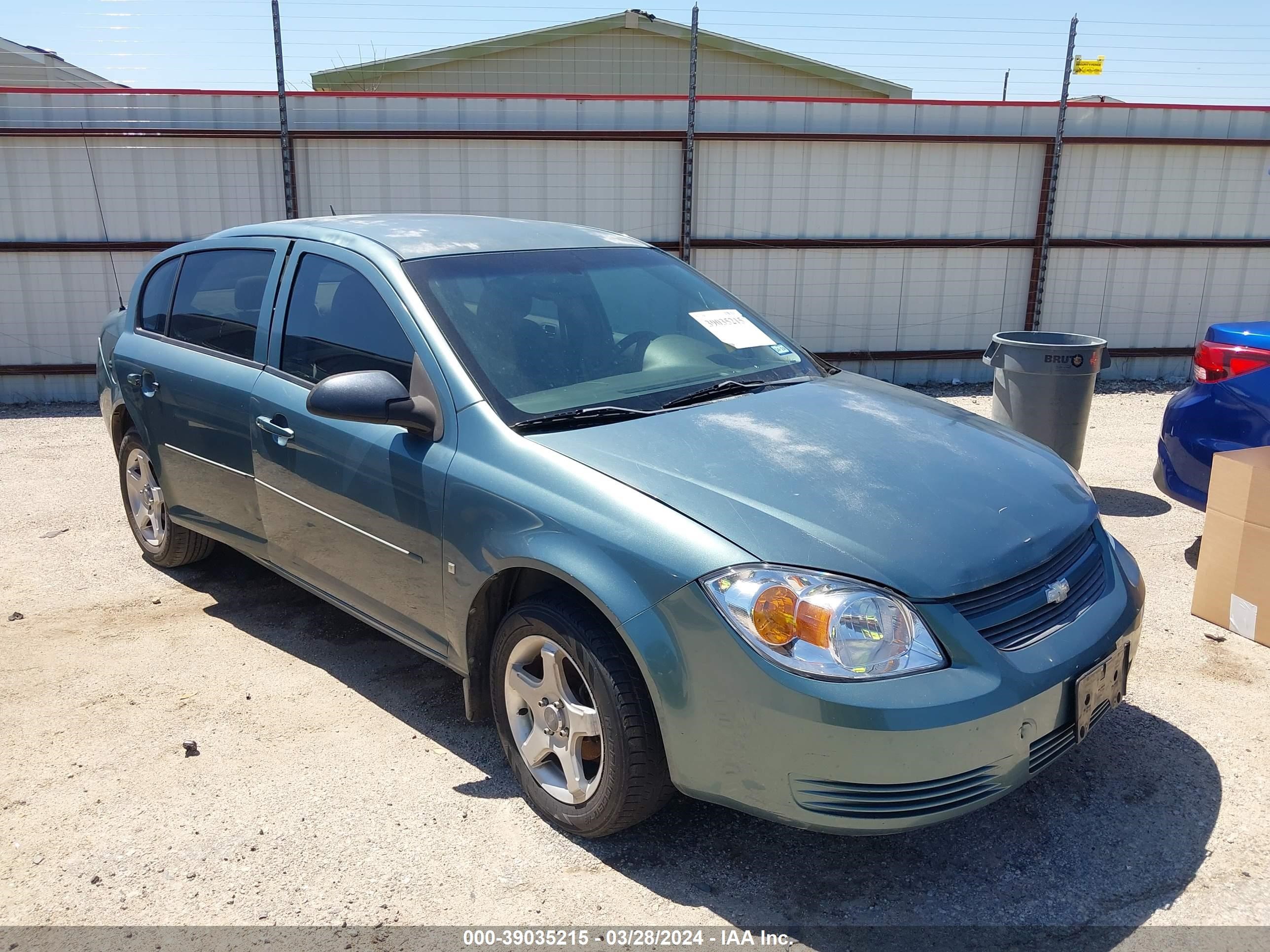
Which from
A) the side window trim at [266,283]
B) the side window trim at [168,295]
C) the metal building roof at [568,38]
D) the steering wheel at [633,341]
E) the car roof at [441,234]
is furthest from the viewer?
the metal building roof at [568,38]

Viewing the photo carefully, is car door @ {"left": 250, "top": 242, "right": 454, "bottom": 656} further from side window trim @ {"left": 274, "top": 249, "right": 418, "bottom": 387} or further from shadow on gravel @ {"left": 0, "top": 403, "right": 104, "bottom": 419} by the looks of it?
shadow on gravel @ {"left": 0, "top": 403, "right": 104, "bottom": 419}

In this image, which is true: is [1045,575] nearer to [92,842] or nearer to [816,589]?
[816,589]

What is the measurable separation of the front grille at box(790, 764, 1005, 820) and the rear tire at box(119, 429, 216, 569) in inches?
137

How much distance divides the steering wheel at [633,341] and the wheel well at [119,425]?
2.76 meters

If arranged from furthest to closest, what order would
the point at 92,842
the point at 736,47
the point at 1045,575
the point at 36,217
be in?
1. the point at 736,47
2. the point at 36,217
3. the point at 92,842
4. the point at 1045,575

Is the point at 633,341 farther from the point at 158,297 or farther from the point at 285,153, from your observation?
the point at 285,153

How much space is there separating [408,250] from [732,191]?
691cm

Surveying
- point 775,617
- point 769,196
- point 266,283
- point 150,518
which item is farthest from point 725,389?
point 769,196

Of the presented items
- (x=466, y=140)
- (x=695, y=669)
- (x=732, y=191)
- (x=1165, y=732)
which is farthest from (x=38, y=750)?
(x=732, y=191)

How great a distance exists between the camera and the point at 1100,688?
2.82m

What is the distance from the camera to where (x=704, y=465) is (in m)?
2.89

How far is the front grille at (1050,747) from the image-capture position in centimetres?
263

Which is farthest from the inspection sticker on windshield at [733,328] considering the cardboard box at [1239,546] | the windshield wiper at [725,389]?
the cardboard box at [1239,546]

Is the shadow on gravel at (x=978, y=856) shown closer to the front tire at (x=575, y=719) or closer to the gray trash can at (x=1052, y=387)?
the front tire at (x=575, y=719)
